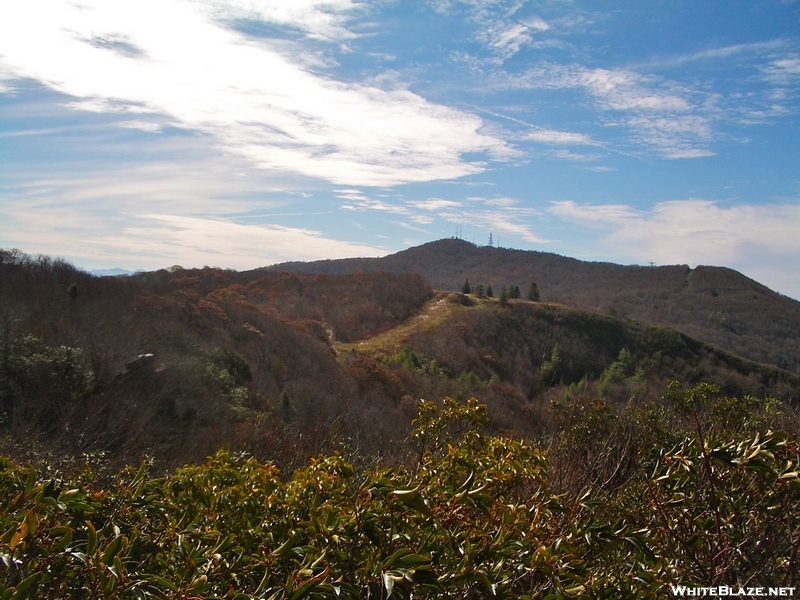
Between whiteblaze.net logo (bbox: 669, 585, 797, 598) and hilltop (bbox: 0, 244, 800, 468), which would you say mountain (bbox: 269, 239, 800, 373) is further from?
whiteblaze.net logo (bbox: 669, 585, 797, 598)

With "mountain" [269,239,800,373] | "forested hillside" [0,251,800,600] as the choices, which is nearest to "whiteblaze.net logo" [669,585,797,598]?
"forested hillside" [0,251,800,600]

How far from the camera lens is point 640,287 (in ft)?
423

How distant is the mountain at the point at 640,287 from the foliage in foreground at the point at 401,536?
75523mm

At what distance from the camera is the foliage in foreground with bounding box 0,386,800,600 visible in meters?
1.81

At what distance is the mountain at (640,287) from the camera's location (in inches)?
3735

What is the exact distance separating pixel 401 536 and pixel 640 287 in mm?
137944

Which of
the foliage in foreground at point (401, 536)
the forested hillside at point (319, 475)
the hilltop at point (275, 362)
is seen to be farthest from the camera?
the hilltop at point (275, 362)

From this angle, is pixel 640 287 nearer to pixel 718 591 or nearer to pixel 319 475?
pixel 718 591

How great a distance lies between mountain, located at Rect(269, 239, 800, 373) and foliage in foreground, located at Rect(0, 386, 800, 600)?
75.5 metres

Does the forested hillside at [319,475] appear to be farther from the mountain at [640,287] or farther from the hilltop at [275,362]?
the mountain at [640,287]

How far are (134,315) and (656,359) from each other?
51.2 metres

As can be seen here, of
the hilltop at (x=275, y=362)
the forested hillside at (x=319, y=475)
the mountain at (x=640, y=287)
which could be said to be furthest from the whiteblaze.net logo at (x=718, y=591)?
the mountain at (x=640, y=287)

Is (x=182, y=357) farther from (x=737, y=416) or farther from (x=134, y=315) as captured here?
(x=737, y=416)

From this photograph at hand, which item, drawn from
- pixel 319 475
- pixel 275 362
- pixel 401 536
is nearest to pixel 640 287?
pixel 275 362
